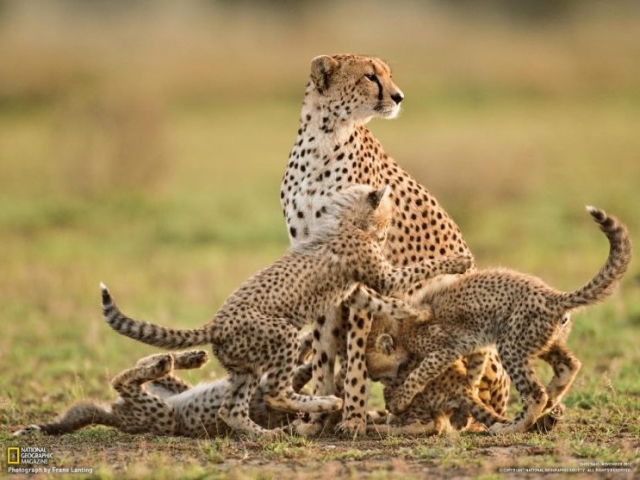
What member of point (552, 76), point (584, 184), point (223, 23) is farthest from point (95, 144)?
point (223, 23)

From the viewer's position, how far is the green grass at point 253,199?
511 centimetres

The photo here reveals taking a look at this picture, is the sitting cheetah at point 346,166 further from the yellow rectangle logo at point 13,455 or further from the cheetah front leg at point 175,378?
the yellow rectangle logo at point 13,455

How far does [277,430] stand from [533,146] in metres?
12.6

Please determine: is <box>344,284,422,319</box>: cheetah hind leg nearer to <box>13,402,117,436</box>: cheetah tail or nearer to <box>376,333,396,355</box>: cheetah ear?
<box>376,333,396,355</box>: cheetah ear

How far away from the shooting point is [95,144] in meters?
14.6

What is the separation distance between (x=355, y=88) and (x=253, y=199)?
8374 millimetres

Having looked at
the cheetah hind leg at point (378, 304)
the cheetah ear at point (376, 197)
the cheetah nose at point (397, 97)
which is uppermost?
the cheetah nose at point (397, 97)

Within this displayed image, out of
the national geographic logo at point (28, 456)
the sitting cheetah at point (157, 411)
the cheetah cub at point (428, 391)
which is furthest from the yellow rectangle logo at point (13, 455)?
the cheetah cub at point (428, 391)

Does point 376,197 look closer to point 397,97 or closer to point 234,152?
point 397,97

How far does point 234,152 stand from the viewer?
19156 mm

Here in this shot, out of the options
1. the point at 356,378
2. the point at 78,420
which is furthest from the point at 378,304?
the point at 78,420

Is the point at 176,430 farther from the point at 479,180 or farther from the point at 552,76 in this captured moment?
the point at 552,76

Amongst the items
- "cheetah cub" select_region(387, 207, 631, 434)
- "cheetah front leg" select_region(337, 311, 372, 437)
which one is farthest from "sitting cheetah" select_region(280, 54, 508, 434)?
"cheetah cub" select_region(387, 207, 631, 434)

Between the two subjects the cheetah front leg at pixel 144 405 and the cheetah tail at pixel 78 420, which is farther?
the cheetah tail at pixel 78 420
